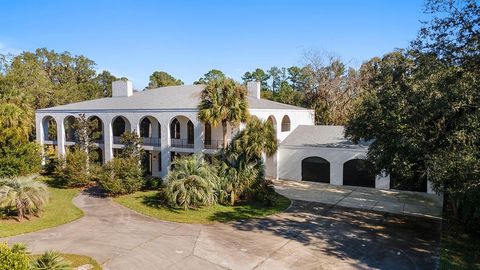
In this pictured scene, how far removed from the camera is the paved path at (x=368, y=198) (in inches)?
840

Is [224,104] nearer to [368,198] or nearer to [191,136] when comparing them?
[191,136]

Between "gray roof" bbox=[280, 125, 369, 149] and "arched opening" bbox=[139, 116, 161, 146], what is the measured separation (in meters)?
11.4

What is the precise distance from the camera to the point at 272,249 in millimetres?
14836

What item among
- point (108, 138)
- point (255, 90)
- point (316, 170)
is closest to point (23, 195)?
point (108, 138)

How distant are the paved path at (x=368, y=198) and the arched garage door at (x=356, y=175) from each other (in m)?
0.64

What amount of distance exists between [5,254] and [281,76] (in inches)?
2769

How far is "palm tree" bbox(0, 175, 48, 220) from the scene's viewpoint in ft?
59.8

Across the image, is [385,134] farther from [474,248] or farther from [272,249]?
[272,249]

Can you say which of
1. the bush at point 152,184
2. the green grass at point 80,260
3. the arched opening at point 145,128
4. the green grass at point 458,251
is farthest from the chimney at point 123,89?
the green grass at point 458,251

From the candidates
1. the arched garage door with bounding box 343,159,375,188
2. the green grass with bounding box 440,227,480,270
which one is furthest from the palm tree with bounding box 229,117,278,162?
the green grass with bounding box 440,227,480,270

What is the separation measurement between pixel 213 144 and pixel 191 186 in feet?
30.2

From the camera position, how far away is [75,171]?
26.6 metres

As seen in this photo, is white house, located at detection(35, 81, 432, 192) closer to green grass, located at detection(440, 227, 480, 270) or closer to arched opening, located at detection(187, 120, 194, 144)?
arched opening, located at detection(187, 120, 194, 144)

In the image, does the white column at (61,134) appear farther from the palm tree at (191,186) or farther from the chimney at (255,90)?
the chimney at (255,90)
